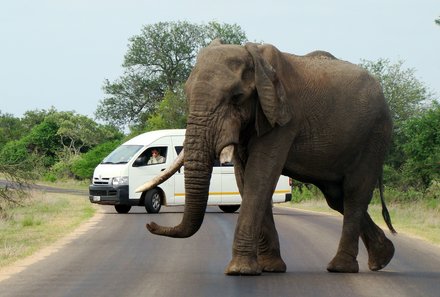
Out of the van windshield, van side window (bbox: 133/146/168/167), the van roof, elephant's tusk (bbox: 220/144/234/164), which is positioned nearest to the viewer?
elephant's tusk (bbox: 220/144/234/164)

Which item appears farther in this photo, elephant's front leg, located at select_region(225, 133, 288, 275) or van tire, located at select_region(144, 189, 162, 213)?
van tire, located at select_region(144, 189, 162, 213)

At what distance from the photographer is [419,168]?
35594mm

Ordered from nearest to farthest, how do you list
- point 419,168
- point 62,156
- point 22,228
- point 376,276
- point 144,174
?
point 376,276
point 22,228
point 144,174
point 419,168
point 62,156

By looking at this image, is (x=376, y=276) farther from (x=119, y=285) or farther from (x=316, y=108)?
(x=119, y=285)

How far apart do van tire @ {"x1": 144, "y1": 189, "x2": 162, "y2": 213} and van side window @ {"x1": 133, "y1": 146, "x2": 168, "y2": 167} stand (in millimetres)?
766

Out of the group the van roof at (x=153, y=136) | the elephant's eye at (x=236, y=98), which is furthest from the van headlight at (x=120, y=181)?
the elephant's eye at (x=236, y=98)

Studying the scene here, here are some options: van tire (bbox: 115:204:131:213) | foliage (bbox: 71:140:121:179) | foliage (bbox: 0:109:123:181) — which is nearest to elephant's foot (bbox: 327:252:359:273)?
van tire (bbox: 115:204:131:213)

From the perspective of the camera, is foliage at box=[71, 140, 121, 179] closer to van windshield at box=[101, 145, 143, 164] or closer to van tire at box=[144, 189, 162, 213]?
van windshield at box=[101, 145, 143, 164]

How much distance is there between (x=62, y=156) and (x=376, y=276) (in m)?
73.4

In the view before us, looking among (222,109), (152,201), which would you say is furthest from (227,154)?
(152,201)

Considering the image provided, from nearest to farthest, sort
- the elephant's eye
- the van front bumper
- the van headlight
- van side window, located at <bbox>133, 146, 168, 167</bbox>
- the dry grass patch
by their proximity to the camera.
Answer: the elephant's eye < the dry grass patch < the van front bumper < the van headlight < van side window, located at <bbox>133, 146, 168, 167</bbox>

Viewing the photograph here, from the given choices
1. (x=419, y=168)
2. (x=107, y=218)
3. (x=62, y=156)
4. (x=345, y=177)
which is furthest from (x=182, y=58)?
(x=345, y=177)

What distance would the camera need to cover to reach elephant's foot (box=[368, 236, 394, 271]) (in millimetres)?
13820

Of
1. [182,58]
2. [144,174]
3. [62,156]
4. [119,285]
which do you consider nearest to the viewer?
[119,285]
